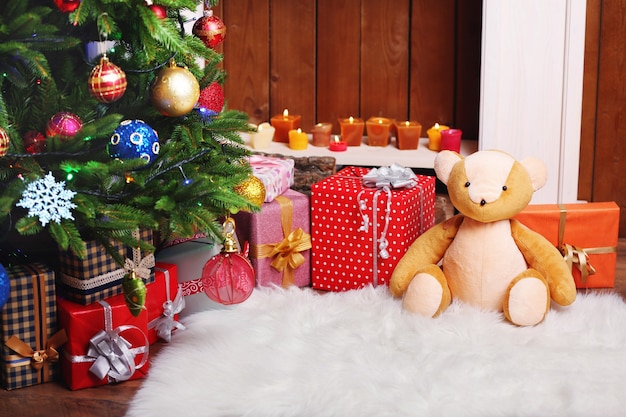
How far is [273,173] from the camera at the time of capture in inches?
81.4

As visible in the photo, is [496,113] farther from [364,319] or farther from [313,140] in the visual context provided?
[364,319]

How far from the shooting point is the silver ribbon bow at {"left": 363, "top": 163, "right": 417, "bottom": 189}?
2.03 m

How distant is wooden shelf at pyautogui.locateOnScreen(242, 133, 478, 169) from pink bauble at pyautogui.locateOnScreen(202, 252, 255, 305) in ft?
2.39

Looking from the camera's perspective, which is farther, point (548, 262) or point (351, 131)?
point (351, 131)

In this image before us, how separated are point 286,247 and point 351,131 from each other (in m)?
0.58

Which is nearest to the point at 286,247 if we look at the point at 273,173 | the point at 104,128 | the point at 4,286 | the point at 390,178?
the point at 273,173

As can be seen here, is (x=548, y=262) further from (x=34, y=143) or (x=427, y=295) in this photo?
(x=34, y=143)

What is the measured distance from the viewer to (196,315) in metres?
1.89

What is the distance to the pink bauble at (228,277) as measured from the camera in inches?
68.6

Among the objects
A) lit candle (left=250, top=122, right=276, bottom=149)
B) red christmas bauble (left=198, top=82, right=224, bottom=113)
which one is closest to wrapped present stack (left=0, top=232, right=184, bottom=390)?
red christmas bauble (left=198, top=82, right=224, bottom=113)

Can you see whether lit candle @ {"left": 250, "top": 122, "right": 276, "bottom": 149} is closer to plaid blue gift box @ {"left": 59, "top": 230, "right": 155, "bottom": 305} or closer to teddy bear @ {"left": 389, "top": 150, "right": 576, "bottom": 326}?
teddy bear @ {"left": 389, "top": 150, "right": 576, "bottom": 326}

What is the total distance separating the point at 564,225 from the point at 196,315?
82cm

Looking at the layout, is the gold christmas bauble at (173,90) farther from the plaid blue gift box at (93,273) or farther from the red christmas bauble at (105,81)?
the plaid blue gift box at (93,273)

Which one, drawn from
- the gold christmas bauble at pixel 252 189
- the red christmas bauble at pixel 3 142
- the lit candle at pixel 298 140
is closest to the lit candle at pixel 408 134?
the lit candle at pixel 298 140
